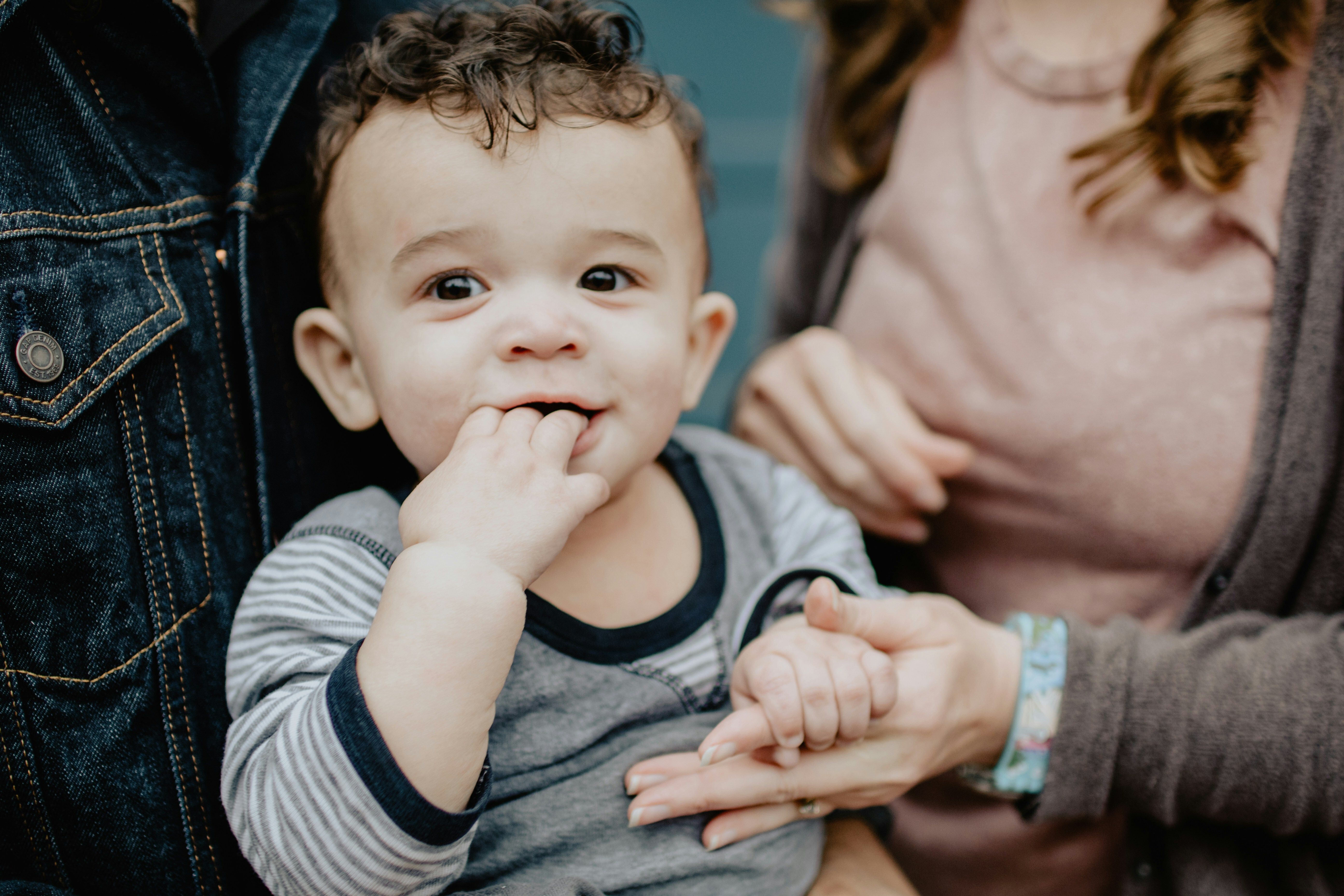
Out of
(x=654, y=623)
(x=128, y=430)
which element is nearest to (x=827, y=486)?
(x=654, y=623)

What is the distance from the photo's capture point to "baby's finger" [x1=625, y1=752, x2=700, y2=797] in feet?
2.83

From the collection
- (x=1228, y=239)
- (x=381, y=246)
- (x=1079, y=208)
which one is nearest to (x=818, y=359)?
(x=1079, y=208)

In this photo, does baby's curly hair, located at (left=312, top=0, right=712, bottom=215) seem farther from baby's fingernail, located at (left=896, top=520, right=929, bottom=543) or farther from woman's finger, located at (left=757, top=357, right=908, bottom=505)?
baby's fingernail, located at (left=896, top=520, right=929, bottom=543)

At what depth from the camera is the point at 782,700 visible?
814 mm

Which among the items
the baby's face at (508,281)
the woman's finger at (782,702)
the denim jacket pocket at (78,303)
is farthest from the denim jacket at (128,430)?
the woman's finger at (782,702)

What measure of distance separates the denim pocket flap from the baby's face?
0.59 ft

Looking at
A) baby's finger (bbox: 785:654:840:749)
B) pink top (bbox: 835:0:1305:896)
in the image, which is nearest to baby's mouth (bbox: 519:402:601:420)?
baby's finger (bbox: 785:654:840:749)

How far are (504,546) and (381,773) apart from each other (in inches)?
8.2

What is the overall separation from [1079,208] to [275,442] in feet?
3.58

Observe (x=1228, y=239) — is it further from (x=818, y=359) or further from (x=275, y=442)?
(x=275, y=442)

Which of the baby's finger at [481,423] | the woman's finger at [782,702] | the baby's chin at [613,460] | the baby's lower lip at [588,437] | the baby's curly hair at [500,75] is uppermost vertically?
the baby's curly hair at [500,75]

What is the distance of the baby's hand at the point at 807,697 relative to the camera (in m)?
0.81

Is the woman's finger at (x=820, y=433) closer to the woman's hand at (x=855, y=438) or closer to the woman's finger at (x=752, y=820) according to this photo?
the woman's hand at (x=855, y=438)

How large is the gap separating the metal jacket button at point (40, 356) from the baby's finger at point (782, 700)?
0.70 m
